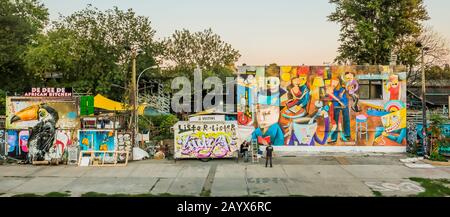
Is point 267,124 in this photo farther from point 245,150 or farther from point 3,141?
point 3,141

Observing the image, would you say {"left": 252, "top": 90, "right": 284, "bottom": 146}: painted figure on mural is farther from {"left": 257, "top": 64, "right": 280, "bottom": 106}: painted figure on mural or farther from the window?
the window

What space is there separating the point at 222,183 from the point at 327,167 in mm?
7180

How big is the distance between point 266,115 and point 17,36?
1464 inches

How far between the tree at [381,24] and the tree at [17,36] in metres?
39.2

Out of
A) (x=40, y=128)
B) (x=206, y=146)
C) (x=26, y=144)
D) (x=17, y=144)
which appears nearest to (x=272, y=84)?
(x=206, y=146)

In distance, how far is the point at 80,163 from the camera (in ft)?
72.4

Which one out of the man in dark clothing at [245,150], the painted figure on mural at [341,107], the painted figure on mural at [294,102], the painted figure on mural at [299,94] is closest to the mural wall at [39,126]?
the man in dark clothing at [245,150]

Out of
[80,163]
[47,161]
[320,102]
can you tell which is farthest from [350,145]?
[47,161]

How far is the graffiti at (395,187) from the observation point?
54.1 feet

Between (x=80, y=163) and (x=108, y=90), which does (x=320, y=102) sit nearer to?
(x=80, y=163)

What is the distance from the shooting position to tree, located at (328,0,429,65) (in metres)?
40.0

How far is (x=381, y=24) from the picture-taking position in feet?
135

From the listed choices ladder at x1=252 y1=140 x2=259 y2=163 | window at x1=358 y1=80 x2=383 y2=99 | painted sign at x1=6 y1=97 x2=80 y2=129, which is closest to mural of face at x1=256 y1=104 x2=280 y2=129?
ladder at x1=252 y1=140 x2=259 y2=163

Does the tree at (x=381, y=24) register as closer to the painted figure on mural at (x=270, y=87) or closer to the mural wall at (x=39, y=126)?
the painted figure on mural at (x=270, y=87)
